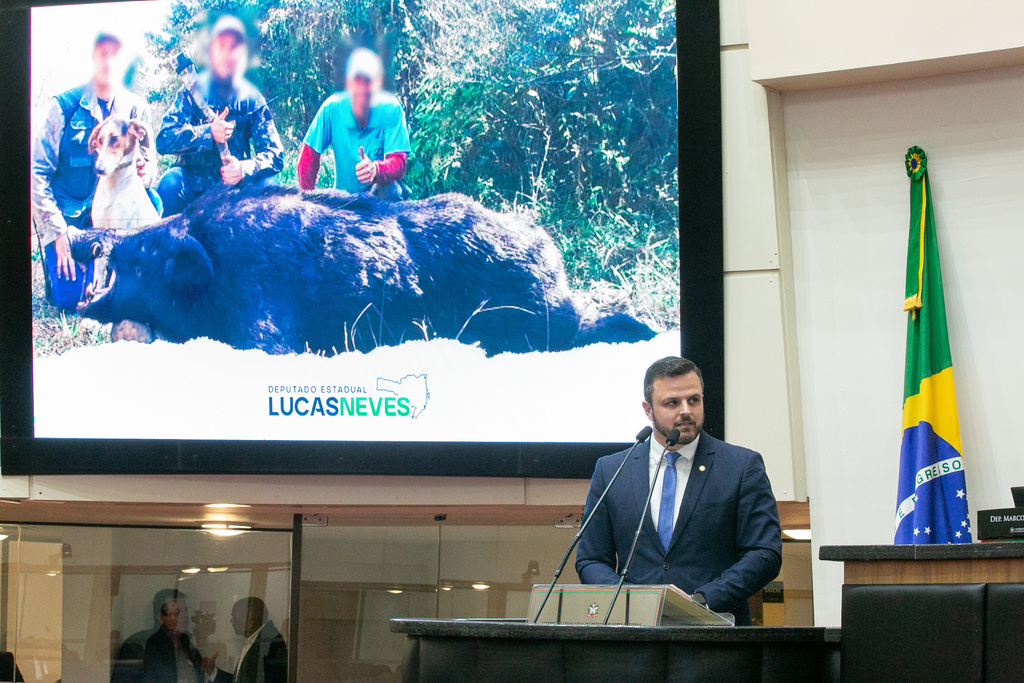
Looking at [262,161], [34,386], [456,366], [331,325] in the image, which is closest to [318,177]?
[262,161]

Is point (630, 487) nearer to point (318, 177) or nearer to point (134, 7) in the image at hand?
point (318, 177)

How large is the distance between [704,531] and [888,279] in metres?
2.05

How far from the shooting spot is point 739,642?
6.69 ft

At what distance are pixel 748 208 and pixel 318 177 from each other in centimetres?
179

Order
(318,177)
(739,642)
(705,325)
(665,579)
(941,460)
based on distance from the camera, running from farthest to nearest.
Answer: (318,177) < (705,325) < (941,460) < (665,579) < (739,642)

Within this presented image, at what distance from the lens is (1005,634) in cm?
180

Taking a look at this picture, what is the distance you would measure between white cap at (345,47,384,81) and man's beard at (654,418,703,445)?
101 inches

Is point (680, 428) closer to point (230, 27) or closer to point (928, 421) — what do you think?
point (928, 421)

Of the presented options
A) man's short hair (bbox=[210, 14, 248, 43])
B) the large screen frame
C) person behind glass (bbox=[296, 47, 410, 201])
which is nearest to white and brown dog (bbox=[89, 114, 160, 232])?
the large screen frame

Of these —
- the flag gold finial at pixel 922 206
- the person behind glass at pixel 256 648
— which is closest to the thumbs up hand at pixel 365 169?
the flag gold finial at pixel 922 206

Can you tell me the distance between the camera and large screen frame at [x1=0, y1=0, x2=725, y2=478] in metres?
4.42

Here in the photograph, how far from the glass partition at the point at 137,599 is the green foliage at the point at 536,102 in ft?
7.85

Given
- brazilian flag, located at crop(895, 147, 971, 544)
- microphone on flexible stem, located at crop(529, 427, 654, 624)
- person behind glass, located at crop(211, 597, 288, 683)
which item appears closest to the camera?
microphone on flexible stem, located at crop(529, 427, 654, 624)

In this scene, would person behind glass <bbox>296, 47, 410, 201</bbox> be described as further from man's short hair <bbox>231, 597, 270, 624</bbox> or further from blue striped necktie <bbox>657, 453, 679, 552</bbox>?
man's short hair <bbox>231, 597, 270, 624</bbox>
